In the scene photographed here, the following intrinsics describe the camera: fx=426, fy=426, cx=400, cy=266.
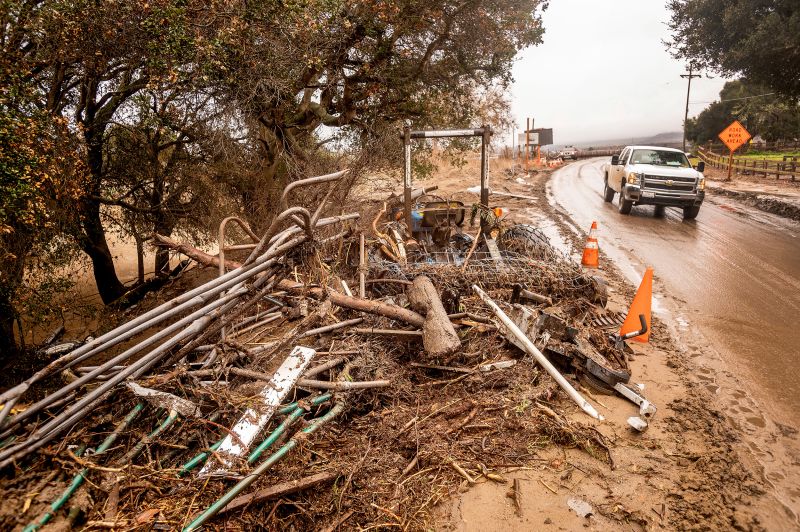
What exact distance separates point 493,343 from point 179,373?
3.16 meters

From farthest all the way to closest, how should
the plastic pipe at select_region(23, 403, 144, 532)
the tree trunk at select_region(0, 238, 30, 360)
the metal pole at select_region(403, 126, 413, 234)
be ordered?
1. the metal pole at select_region(403, 126, 413, 234)
2. the tree trunk at select_region(0, 238, 30, 360)
3. the plastic pipe at select_region(23, 403, 144, 532)

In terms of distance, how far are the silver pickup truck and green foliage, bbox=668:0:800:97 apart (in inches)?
121

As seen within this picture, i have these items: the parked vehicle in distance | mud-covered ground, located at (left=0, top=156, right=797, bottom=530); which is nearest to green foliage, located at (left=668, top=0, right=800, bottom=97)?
mud-covered ground, located at (left=0, top=156, right=797, bottom=530)

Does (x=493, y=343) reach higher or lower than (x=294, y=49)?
lower

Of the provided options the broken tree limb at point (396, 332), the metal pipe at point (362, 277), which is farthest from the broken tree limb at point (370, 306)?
the metal pipe at point (362, 277)

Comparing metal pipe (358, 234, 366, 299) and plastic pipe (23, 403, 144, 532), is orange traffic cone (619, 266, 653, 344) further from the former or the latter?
plastic pipe (23, 403, 144, 532)

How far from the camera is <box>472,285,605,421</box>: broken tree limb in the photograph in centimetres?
398

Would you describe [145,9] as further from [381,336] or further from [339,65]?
[381,336]

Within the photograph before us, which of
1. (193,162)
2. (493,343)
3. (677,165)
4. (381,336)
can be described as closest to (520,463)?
(493,343)

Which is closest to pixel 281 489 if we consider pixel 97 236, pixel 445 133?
pixel 445 133

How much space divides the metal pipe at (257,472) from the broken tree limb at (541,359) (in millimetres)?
2032

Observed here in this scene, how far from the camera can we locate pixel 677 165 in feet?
43.1

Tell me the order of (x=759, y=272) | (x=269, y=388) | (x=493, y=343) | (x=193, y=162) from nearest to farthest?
1. (x=269, y=388)
2. (x=493, y=343)
3. (x=759, y=272)
4. (x=193, y=162)

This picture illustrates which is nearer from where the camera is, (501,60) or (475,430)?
(475,430)
